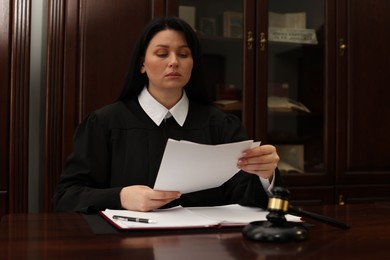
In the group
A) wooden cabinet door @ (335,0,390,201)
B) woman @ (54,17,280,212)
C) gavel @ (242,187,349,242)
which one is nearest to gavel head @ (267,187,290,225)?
gavel @ (242,187,349,242)

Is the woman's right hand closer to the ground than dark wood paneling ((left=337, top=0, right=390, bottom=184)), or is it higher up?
closer to the ground

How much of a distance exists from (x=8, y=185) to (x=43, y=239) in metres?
1.35

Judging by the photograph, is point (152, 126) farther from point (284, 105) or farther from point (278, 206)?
point (284, 105)

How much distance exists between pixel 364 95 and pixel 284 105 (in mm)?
463

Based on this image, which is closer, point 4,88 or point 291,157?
point 4,88

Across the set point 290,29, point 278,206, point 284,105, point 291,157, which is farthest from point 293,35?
point 278,206

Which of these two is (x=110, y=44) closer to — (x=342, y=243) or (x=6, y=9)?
(x=6, y=9)

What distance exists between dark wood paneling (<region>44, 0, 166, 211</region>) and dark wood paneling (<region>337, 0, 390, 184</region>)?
1.17 metres

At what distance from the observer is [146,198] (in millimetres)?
1209

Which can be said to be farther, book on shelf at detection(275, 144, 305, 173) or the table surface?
book on shelf at detection(275, 144, 305, 173)

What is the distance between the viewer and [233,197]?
164 cm

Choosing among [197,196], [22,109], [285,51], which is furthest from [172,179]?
[285,51]

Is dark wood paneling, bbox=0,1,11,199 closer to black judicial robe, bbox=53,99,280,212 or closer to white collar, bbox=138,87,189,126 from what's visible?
black judicial robe, bbox=53,99,280,212

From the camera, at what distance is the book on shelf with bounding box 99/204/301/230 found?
3.49 feet
